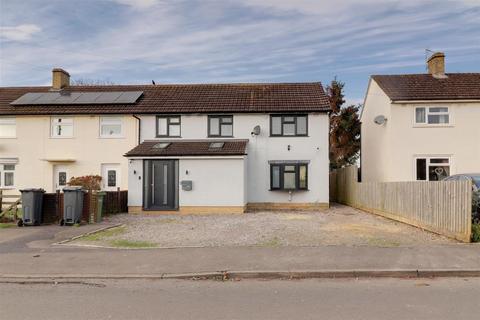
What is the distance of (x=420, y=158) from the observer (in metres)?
22.8

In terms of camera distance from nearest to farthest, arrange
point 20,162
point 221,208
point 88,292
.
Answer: point 88,292 < point 221,208 < point 20,162

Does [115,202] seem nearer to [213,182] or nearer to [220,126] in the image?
[213,182]

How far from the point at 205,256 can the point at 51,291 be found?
313 cm

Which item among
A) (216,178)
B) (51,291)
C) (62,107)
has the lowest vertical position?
(51,291)

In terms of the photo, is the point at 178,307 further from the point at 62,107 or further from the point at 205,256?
the point at 62,107

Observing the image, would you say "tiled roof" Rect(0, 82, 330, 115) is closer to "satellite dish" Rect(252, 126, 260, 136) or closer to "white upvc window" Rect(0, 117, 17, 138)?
"white upvc window" Rect(0, 117, 17, 138)

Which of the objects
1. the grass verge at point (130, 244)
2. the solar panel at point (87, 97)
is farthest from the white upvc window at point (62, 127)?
the grass verge at point (130, 244)

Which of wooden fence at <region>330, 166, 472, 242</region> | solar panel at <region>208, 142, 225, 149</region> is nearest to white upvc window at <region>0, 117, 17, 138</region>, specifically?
solar panel at <region>208, 142, 225, 149</region>

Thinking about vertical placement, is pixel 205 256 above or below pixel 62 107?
below

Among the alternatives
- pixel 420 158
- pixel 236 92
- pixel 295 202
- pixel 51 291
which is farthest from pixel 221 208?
pixel 51 291

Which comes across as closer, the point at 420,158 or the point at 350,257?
the point at 350,257

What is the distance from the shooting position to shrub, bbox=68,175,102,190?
70.7 feet

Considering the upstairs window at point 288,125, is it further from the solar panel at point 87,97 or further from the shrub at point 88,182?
the solar panel at point 87,97

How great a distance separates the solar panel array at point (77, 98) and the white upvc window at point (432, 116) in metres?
14.6
